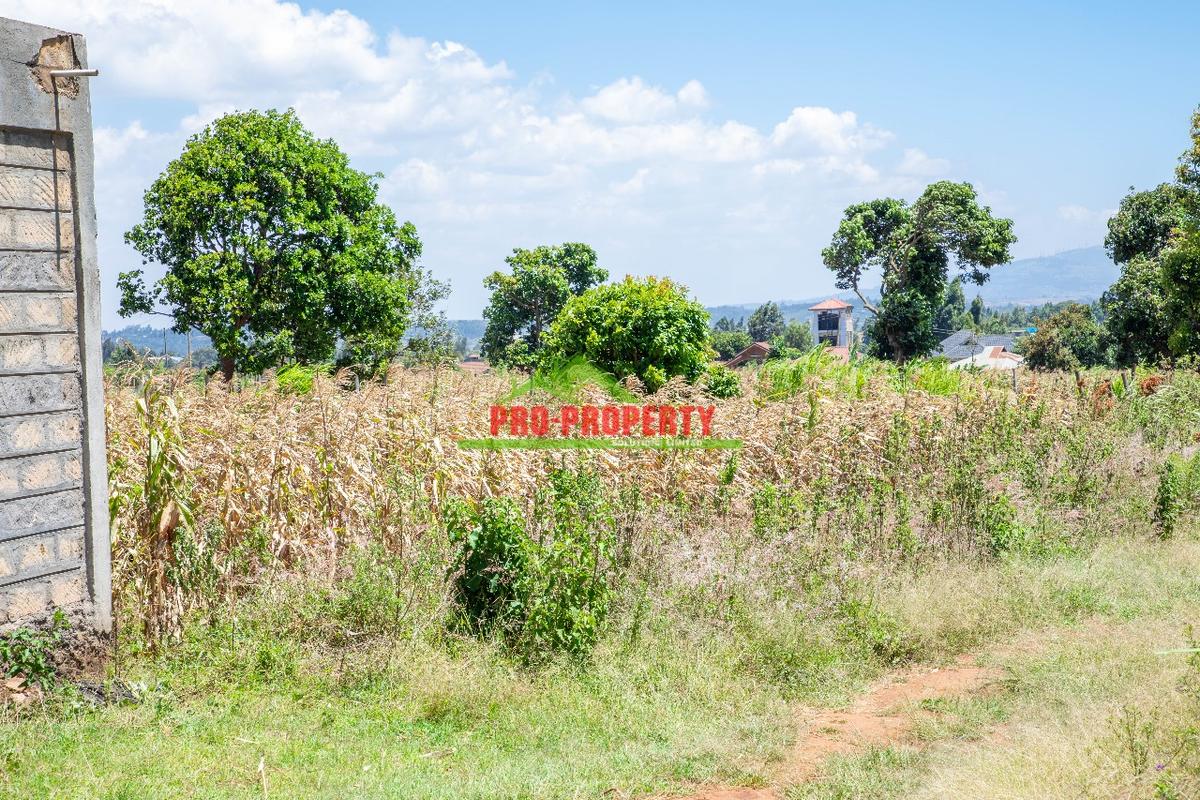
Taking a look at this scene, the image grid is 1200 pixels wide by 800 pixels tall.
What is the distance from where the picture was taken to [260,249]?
2305cm

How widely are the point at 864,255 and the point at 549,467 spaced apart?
40.0 metres

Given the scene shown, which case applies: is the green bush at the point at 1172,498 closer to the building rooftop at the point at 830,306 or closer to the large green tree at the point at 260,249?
the large green tree at the point at 260,249

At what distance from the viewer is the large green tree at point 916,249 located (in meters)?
41.8

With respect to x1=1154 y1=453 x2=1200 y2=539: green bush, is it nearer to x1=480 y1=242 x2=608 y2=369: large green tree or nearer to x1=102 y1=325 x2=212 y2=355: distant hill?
x1=102 y1=325 x2=212 y2=355: distant hill

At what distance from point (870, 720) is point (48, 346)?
14.6ft

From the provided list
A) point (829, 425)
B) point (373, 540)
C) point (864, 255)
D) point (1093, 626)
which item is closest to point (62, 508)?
point (373, 540)

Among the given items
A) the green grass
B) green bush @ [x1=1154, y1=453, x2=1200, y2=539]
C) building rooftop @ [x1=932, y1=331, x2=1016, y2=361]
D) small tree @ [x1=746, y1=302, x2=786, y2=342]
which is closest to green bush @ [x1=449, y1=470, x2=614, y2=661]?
the green grass

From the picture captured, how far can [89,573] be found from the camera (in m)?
4.77

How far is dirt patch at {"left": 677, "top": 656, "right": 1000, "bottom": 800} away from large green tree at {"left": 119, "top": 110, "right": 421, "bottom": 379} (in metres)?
20.6

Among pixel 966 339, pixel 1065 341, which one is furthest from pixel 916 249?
pixel 966 339

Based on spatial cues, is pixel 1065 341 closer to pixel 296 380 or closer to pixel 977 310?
pixel 296 380

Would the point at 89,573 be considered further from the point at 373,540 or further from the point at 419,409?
the point at 419,409

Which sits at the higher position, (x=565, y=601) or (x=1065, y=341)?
(x=1065, y=341)

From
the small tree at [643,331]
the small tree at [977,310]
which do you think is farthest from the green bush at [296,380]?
the small tree at [977,310]
